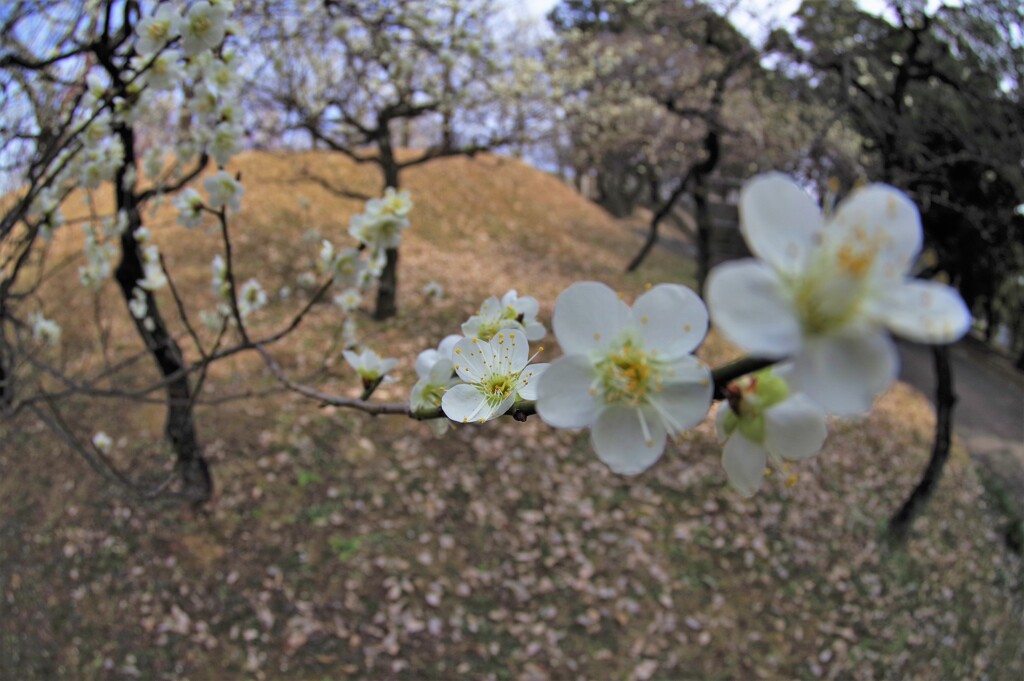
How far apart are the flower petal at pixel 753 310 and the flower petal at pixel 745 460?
0.18 meters

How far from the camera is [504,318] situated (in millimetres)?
706

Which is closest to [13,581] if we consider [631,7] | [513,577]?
[513,577]

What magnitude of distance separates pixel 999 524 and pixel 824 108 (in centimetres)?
331

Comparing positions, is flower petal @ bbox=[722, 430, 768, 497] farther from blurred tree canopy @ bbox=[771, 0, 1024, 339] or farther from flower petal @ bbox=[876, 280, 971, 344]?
blurred tree canopy @ bbox=[771, 0, 1024, 339]

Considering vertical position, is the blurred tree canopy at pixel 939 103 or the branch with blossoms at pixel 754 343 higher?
the branch with blossoms at pixel 754 343

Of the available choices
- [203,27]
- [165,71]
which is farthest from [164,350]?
[203,27]

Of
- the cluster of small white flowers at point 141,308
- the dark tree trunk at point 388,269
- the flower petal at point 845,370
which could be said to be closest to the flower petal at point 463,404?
the flower petal at point 845,370

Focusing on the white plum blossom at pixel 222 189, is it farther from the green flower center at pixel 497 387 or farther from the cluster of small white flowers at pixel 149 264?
the green flower center at pixel 497 387

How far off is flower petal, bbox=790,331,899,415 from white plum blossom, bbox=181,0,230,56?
4.21ft

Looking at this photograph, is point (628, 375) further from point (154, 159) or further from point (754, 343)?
point (154, 159)

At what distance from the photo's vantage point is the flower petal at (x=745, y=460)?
1.47 feet

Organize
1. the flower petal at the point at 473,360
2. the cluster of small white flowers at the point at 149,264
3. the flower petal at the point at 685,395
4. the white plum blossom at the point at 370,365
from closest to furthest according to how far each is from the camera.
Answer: the flower petal at the point at 685,395 < the flower petal at the point at 473,360 < the white plum blossom at the point at 370,365 < the cluster of small white flowers at the point at 149,264

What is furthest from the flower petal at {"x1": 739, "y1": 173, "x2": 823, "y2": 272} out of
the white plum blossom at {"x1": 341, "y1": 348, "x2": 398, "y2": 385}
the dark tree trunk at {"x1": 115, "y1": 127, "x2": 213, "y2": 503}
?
the dark tree trunk at {"x1": 115, "y1": 127, "x2": 213, "y2": 503}

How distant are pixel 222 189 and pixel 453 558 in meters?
2.28
